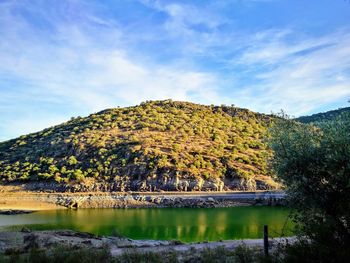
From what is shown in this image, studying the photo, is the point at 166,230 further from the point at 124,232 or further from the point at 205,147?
the point at 205,147

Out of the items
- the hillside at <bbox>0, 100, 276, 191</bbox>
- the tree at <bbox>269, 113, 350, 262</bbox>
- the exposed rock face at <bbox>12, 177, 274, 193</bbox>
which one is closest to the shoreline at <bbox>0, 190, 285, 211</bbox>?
the exposed rock face at <bbox>12, 177, 274, 193</bbox>

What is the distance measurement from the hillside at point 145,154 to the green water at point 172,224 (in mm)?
16563

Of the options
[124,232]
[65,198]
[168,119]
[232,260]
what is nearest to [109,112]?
[168,119]

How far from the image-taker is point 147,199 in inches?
2461

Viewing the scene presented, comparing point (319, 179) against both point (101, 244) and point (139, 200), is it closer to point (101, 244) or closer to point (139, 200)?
point (101, 244)

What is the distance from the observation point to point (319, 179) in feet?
44.8

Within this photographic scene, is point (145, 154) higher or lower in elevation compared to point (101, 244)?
higher

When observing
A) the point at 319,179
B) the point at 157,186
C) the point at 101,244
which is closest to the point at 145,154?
the point at 157,186

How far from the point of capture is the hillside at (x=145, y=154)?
7319 centimetres

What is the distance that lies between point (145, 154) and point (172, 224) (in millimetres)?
39420

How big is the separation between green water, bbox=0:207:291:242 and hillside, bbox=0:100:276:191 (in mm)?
16563

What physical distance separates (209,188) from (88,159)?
2777 cm

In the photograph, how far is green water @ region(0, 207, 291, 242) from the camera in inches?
1326

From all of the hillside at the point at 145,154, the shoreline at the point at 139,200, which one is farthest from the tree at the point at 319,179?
the shoreline at the point at 139,200
